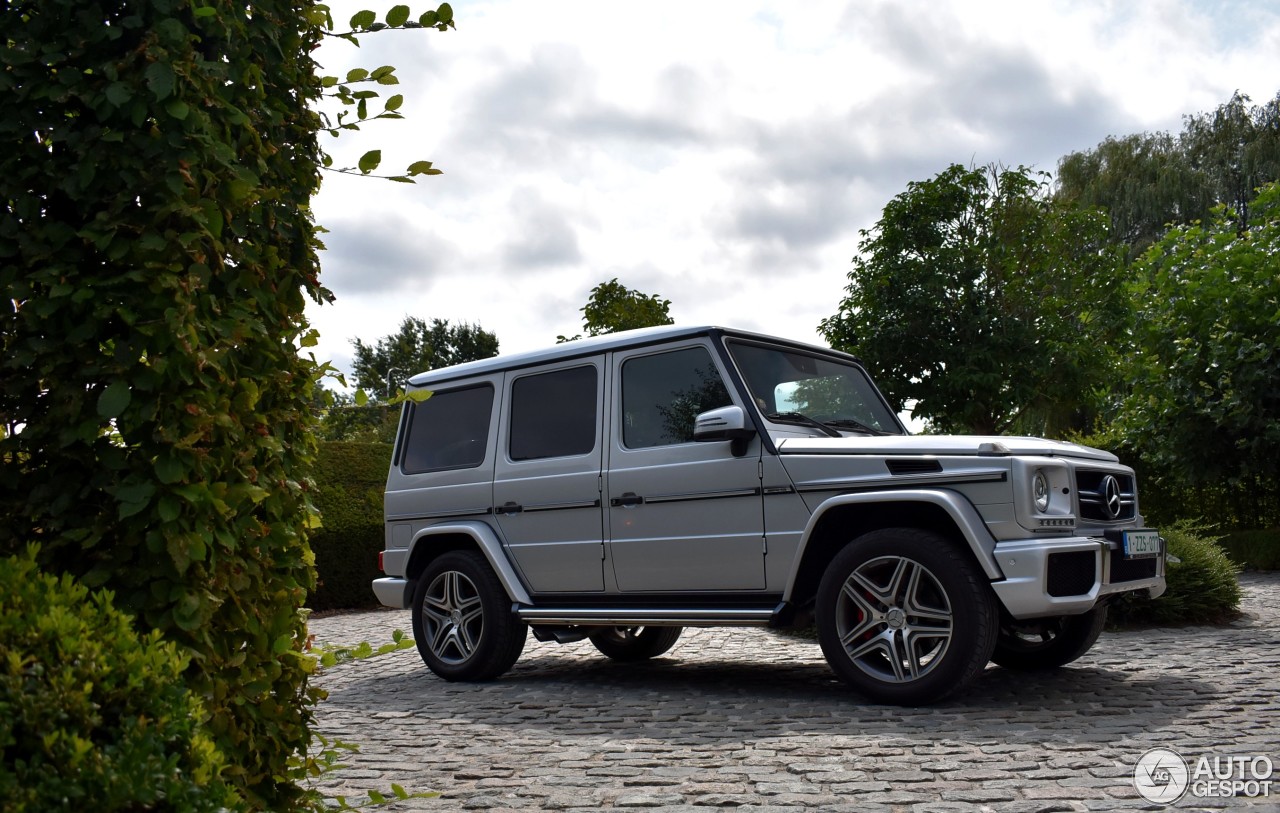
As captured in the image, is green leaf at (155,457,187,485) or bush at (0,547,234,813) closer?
bush at (0,547,234,813)

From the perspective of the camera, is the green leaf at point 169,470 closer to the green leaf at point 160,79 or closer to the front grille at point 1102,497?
the green leaf at point 160,79

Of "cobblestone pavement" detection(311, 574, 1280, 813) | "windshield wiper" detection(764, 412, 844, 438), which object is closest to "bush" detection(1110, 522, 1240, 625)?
"cobblestone pavement" detection(311, 574, 1280, 813)

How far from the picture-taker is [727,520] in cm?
685

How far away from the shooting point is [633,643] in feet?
30.5

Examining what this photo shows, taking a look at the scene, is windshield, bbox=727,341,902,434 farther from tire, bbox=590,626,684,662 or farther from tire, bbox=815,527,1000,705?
tire, bbox=590,626,684,662

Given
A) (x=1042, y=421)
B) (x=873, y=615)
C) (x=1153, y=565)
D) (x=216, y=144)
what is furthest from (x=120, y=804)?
(x=1042, y=421)

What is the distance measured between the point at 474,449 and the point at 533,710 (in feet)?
7.76

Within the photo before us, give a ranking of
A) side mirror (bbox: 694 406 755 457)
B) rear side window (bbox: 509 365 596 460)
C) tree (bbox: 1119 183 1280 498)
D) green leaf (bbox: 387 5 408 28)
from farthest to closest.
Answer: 1. tree (bbox: 1119 183 1280 498)
2. rear side window (bbox: 509 365 596 460)
3. side mirror (bbox: 694 406 755 457)
4. green leaf (bbox: 387 5 408 28)

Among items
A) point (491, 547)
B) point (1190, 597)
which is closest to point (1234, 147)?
point (1190, 597)

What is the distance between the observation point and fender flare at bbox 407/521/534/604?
785 centimetres

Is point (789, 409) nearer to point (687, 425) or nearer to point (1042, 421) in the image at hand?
point (687, 425)

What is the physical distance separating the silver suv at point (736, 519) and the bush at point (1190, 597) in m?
3.10

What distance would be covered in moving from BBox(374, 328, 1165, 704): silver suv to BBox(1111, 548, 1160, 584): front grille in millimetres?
15

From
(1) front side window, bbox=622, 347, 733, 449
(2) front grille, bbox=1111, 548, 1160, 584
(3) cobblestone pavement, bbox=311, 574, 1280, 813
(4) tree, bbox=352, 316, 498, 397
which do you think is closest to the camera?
(3) cobblestone pavement, bbox=311, 574, 1280, 813
